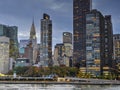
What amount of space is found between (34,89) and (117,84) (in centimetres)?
3901

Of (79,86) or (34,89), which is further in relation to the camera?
(79,86)

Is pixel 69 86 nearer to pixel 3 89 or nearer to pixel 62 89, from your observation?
pixel 62 89

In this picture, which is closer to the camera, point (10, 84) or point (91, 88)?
point (10, 84)

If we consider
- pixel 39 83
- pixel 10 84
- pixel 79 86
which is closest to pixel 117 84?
pixel 79 86

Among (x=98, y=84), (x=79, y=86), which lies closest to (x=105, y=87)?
(x=98, y=84)

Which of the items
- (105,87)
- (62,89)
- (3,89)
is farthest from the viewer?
(105,87)

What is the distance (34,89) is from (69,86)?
15.8 m

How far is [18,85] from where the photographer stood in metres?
102

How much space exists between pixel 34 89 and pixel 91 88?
23.5 m

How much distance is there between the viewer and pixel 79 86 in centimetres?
10988

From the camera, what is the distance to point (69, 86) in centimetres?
10869

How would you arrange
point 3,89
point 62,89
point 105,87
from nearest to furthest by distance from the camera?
1. point 3,89
2. point 62,89
3. point 105,87

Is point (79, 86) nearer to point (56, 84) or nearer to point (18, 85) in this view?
point (56, 84)

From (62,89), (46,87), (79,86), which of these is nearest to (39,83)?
(46,87)
